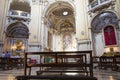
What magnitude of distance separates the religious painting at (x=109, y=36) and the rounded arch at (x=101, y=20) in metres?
0.44

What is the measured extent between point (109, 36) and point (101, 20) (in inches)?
66.2

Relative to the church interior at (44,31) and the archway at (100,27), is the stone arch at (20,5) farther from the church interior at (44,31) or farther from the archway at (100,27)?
the archway at (100,27)

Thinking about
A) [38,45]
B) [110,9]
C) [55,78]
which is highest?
[110,9]

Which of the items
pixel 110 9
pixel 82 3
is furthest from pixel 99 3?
pixel 82 3

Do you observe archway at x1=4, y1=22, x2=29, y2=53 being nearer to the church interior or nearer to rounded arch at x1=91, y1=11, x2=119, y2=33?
the church interior

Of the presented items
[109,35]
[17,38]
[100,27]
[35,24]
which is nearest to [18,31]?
[17,38]

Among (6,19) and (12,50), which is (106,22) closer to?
(6,19)

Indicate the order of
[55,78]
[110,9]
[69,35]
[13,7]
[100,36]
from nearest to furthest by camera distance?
1. [55,78]
2. [110,9]
3. [100,36]
4. [13,7]
5. [69,35]

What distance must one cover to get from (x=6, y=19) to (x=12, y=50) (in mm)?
4023

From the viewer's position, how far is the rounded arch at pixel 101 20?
1010 centimetres

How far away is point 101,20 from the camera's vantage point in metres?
10.7

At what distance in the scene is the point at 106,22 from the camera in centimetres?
1038

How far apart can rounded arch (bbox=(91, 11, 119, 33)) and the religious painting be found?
0.44 m

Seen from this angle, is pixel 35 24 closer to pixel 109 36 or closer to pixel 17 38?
pixel 17 38
